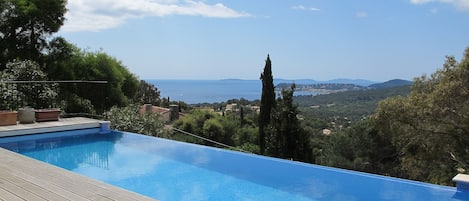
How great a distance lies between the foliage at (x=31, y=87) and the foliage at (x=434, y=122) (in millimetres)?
9785

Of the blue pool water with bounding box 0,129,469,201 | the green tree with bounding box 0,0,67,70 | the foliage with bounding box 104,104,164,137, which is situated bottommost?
the blue pool water with bounding box 0,129,469,201

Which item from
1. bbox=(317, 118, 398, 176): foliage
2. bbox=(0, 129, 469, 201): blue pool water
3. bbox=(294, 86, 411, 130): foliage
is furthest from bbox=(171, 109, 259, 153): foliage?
bbox=(0, 129, 469, 201): blue pool water

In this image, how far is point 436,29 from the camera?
1802cm

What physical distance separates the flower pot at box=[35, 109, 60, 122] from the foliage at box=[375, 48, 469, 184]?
9536 millimetres

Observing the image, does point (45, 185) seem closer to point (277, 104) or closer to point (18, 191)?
point (18, 191)

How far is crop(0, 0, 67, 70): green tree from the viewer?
39.5 ft

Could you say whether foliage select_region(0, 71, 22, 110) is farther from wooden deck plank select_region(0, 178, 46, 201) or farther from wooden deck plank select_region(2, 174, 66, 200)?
wooden deck plank select_region(0, 178, 46, 201)

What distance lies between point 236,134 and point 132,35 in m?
10.3

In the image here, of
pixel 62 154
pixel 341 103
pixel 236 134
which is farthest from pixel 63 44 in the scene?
pixel 341 103

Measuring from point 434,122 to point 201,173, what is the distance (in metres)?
8.66

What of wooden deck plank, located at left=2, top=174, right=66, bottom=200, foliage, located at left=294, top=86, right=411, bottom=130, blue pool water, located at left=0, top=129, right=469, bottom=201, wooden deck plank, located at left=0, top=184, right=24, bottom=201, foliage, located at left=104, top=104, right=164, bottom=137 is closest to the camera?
wooden deck plank, located at left=0, top=184, right=24, bottom=201

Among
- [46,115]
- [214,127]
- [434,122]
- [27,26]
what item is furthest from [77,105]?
[214,127]

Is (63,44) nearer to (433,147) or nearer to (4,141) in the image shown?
(4,141)

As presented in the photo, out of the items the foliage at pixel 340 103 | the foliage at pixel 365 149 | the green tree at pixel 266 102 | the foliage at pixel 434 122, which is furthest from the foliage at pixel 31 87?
the foliage at pixel 340 103
